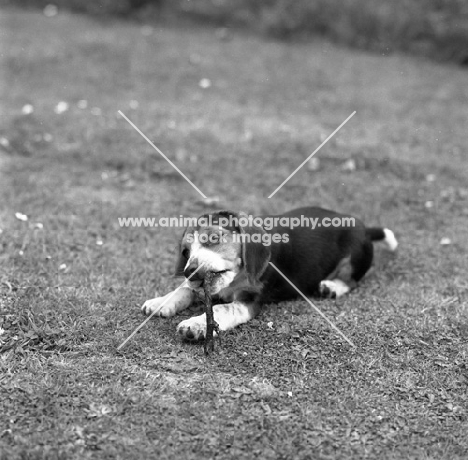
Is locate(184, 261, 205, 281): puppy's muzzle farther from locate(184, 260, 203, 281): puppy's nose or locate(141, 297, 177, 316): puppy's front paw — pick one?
locate(141, 297, 177, 316): puppy's front paw

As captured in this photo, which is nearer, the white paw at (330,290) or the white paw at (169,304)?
the white paw at (169,304)

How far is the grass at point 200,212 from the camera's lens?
390 centimetres

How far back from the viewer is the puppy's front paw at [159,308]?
16.2 ft

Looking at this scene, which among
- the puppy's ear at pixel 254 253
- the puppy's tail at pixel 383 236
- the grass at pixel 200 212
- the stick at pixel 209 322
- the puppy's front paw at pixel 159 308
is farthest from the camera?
the puppy's tail at pixel 383 236

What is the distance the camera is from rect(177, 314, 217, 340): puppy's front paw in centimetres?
459

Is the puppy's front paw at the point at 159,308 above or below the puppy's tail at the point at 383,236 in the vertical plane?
above

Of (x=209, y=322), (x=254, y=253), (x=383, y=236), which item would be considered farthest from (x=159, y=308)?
(x=383, y=236)

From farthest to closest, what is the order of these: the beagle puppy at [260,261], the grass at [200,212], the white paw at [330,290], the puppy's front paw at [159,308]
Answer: the white paw at [330,290] < the puppy's front paw at [159,308] < the beagle puppy at [260,261] < the grass at [200,212]

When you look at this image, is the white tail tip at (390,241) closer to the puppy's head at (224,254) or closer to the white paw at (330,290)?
the white paw at (330,290)

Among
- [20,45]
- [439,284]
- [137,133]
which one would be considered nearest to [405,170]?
[439,284]

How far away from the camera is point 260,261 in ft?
16.1

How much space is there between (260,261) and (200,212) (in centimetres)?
246

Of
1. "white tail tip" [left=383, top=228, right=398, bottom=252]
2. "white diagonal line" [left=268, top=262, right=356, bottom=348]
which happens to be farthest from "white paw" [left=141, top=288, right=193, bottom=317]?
"white tail tip" [left=383, top=228, right=398, bottom=252]

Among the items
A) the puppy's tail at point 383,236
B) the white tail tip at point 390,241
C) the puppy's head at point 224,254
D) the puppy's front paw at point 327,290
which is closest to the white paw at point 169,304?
the puppy's head at point 224,254
